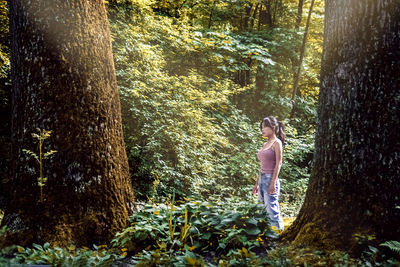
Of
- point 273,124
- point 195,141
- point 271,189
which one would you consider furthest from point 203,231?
point 195,141

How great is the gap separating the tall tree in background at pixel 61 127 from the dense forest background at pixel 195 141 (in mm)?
107

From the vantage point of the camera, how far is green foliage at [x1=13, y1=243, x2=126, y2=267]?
2562mm

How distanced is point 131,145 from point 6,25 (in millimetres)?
4639

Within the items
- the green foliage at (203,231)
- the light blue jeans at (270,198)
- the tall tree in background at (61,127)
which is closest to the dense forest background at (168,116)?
the green foliage at (203,231)

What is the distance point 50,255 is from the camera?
2.73m

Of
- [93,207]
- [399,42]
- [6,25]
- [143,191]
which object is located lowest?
[143,191]

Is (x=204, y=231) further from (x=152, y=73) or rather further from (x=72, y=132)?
(x=152, y=73)

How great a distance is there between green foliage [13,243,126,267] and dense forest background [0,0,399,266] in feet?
0.04

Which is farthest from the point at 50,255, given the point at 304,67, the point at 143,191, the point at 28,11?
the point at 304,67

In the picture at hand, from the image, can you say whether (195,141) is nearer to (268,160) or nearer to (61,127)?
(268,160)

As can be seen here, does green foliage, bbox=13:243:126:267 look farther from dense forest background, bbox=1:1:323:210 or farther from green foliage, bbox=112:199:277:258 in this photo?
dense forest background, bbox=1:1:323:210

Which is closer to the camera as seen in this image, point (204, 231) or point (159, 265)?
point (159, 265)

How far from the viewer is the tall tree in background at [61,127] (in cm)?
323

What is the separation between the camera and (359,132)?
114 inches
